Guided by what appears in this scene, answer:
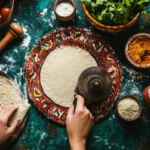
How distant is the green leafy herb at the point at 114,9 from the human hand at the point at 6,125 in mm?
720

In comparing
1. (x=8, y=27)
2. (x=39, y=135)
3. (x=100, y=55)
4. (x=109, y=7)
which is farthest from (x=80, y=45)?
(x=39, y=135)

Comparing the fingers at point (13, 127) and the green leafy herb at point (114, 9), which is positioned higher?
the green leafy herb at point (114, 9)

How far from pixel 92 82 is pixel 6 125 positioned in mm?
556

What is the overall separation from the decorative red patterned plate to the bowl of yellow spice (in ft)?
0.38

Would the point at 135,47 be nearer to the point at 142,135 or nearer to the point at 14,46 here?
the point at 142,135

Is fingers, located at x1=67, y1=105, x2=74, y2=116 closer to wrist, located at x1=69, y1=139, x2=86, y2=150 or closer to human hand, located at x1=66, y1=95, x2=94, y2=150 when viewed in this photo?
human hand, located at x1=66, y1=95, x2=94, y2=150

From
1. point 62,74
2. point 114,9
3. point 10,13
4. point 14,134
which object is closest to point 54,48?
point 62,74

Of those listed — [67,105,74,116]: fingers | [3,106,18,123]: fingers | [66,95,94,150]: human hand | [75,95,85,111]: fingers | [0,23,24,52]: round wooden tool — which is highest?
[0,23,24,52]: round wooden tool

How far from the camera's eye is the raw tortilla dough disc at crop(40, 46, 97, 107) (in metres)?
1.99

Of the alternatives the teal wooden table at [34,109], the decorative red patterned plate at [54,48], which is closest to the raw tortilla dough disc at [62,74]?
the decorative red patterned plate at [54,48]

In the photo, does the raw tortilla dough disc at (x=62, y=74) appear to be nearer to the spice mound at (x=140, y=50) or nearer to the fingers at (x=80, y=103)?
the fingers at (x=80, y=103)

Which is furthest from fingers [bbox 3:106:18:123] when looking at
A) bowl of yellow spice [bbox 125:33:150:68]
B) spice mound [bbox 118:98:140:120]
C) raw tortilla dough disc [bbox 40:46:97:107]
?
bowl of yellow spice [bbox 125:33:150:68]

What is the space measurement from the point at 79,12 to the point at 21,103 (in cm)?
68

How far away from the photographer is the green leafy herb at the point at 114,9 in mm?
1855
